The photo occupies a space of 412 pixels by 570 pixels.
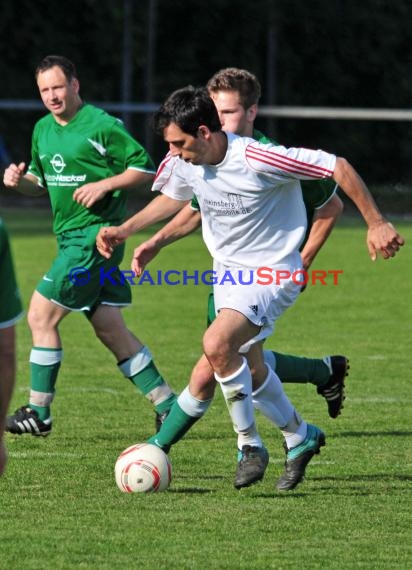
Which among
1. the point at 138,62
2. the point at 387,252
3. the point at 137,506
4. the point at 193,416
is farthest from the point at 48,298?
the point at 138,62

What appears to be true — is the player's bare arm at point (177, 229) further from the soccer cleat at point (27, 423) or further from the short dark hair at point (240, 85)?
the soccer cleat at point (27, 423)

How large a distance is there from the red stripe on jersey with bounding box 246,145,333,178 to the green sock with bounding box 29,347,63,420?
2.16m

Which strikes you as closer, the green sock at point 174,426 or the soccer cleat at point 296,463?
the soccer cleat at point 296,463

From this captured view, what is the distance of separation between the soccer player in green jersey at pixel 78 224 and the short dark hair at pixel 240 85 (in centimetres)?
96

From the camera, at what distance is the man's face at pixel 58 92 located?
7738 mm

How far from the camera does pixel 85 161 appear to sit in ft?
25.8

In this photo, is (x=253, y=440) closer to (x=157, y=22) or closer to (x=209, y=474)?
(x=209, y=474)

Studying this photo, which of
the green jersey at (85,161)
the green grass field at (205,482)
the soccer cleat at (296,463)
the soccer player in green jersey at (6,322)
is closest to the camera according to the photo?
the soccer player in green jersey at (6,322)

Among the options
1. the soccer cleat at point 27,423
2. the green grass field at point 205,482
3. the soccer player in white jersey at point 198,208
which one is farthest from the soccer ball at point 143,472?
the soccer cleat at point 27,423

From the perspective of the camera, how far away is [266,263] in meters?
6.32

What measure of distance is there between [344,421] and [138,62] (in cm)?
2358

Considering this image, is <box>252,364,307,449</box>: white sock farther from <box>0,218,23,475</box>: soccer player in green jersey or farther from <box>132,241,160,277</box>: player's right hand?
<box>0,218,23,475</box>: soccer player in green jersey

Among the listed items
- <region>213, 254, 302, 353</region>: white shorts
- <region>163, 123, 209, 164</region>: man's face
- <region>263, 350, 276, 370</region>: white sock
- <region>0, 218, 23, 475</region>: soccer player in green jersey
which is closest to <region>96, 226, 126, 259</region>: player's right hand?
<region>213, 254, 302, 353</region>: white shorts

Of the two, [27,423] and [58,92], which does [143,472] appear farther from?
[58,92]
